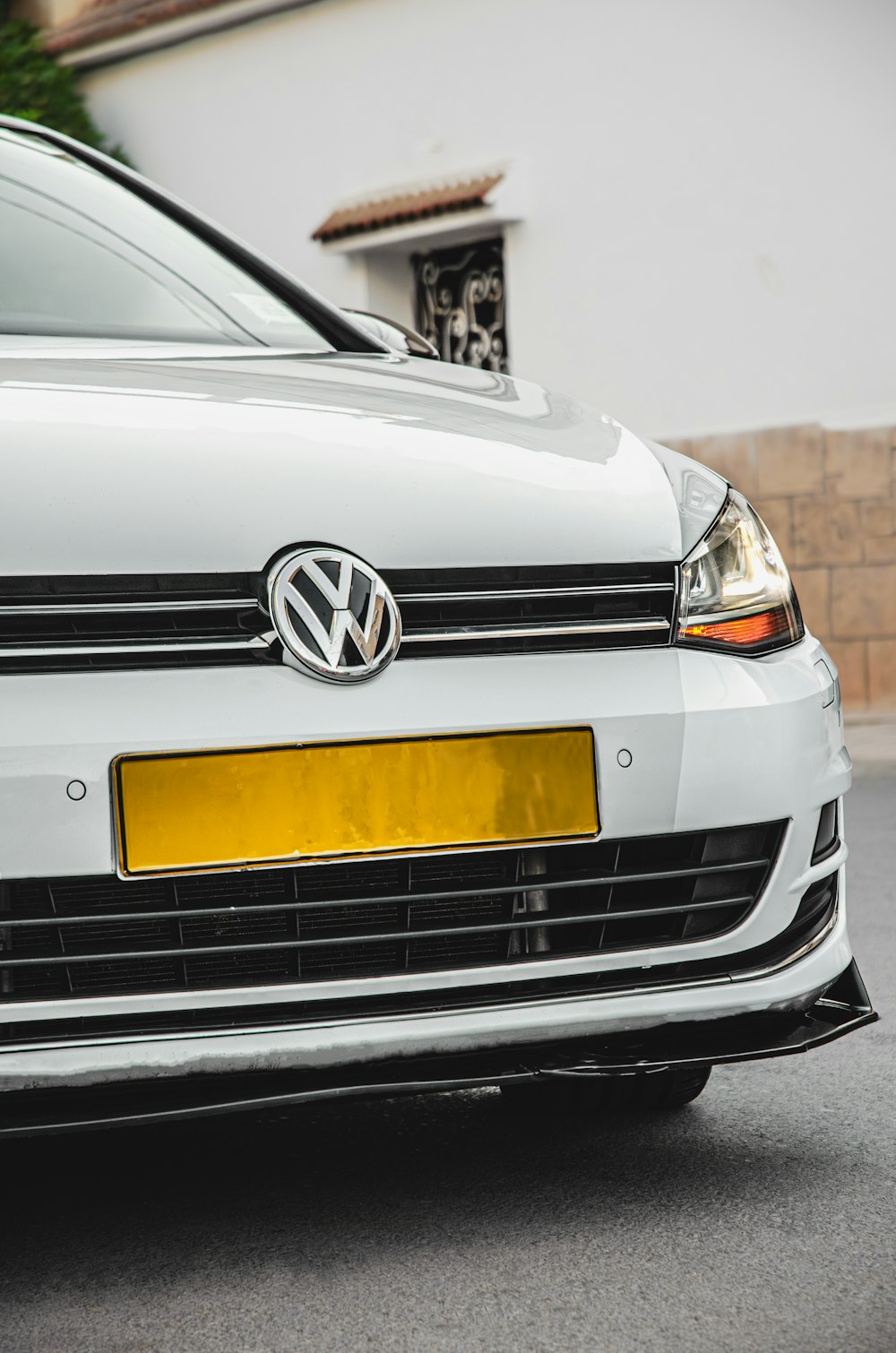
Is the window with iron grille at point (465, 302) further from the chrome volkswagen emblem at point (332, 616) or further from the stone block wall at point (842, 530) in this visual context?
the chrome volkswagen emblem at point (332, 616)

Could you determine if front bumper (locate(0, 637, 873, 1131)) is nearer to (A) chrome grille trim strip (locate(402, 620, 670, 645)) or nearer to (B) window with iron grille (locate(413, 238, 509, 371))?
(A) chrome grille trim strip (locate(402, 620, 670, 645))

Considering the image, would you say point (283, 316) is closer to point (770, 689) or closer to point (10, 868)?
point (770, 689)

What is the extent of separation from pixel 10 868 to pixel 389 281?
10.1m

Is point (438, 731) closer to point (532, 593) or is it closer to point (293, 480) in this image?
point (532, 593)

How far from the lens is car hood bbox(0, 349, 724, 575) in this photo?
207cm

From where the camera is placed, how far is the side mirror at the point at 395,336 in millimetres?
3426

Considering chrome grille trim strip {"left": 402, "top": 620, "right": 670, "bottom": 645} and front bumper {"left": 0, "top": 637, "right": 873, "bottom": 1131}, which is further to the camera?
chrome grille trim strip {"left": 402, "top": 620, "right": 670, "bottom": 645}

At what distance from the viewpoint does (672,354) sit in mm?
10195

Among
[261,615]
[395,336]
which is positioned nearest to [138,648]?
[261,615]

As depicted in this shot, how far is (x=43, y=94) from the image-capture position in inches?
504

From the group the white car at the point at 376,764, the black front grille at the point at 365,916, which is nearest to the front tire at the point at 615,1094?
the white car at the point at 376,764

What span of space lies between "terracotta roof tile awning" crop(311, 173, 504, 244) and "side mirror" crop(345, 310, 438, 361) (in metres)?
7.41

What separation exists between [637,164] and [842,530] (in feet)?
8.11

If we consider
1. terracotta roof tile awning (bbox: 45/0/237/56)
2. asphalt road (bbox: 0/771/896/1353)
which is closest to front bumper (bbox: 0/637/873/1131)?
asphalt road (bbox: 0/771/896/1353)
